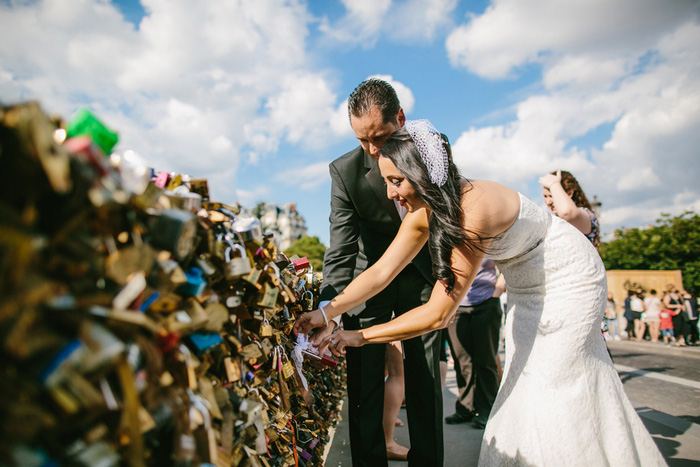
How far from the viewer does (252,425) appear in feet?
4.31

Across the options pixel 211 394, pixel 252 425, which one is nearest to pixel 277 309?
pixel 252 425

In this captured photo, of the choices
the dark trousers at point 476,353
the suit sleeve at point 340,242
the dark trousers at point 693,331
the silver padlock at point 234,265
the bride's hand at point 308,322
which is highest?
the suit sleeve at point 340,242

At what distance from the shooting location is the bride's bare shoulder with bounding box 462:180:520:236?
6.78ft

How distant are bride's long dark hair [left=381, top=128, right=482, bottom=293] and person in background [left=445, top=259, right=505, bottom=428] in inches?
104

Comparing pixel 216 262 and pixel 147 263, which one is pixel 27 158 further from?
pixel 216 262

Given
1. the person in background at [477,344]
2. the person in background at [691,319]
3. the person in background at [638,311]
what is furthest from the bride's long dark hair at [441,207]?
the person in background at [638,311]

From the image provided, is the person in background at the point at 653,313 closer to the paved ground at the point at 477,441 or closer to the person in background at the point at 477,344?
the paved ground at the point at 477,441

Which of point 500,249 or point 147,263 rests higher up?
point 500,249

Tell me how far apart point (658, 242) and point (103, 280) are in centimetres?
3969

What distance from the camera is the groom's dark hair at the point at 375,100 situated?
3000 millimetres

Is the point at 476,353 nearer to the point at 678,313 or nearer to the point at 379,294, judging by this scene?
the point at 379,294

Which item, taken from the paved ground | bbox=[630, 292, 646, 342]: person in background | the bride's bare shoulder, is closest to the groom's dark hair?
the bride's bare shoulder

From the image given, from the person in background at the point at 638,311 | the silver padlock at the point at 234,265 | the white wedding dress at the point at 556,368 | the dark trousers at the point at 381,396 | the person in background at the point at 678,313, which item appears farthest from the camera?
the person in background at the point at 638,311

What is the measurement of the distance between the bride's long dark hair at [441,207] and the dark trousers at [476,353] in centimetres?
287
